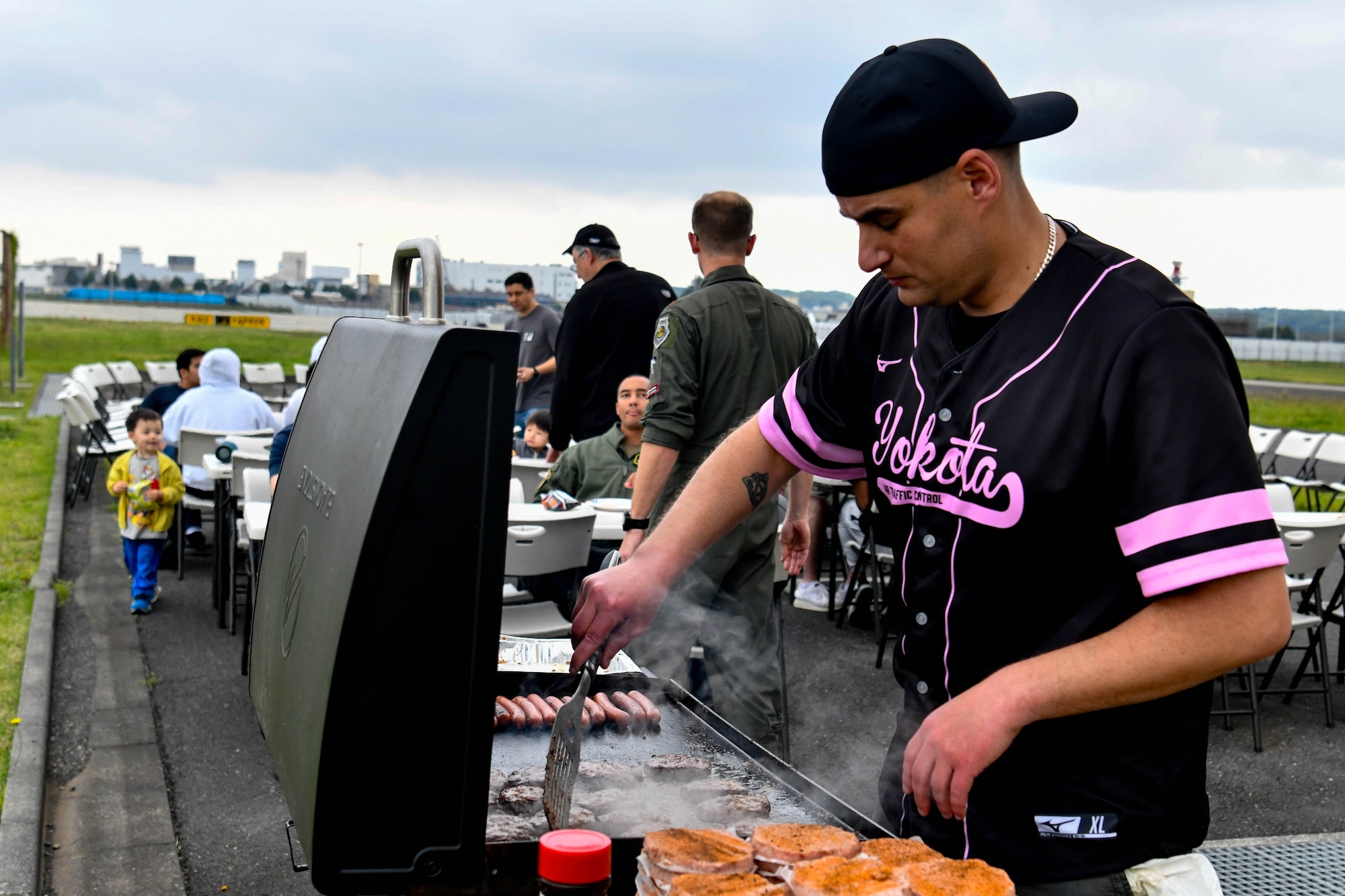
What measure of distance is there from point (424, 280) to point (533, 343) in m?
8.22

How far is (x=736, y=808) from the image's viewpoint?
2.09m

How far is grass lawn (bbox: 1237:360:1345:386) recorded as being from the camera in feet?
145

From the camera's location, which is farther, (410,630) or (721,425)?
(721,425)

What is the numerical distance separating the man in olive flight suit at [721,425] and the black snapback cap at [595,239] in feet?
7.57

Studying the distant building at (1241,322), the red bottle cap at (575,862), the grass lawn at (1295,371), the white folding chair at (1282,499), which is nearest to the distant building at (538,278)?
the white folding chair at (1282,499)

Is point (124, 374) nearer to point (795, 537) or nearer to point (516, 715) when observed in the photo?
point (795, 537)

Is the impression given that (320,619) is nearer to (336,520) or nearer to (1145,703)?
(336,520)

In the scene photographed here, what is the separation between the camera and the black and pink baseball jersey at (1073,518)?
148 cm

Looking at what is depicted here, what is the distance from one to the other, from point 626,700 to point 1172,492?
1.56 metres

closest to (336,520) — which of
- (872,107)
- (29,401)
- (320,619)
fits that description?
(320,619)


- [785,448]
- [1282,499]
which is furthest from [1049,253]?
[1282,499]

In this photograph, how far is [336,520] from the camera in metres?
1.57

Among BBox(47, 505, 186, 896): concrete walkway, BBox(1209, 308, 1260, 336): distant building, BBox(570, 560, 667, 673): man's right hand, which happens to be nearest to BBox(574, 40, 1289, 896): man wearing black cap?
BBox(570, 560, 667, 673): man's right hand

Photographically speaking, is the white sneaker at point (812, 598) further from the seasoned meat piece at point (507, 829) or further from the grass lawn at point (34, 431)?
the seasoned meat piece at point (507, 829)
